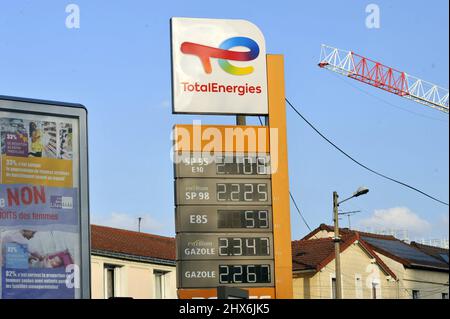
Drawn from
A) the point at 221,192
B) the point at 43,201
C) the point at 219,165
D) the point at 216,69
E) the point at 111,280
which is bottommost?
the point at 111,280

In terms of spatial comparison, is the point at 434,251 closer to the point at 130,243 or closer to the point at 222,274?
the point at 130,243

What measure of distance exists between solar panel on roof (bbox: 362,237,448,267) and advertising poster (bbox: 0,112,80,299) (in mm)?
33874

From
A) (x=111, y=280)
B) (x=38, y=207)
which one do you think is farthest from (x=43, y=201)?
(x=111, y=280)

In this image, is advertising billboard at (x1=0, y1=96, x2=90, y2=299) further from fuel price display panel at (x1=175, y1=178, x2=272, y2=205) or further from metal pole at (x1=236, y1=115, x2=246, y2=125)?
metal pole at (x1=236, y1=115, x2=246, y2=125)

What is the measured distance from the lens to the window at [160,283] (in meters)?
37.2

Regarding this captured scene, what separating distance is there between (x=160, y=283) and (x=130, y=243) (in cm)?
214

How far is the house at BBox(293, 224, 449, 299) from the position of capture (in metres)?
43.1

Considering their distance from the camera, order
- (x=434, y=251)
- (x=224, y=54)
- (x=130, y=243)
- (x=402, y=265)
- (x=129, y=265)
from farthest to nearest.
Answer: (x=434, y=251) → (x=402, y=265) → (x=130, y=243) → (x=129, y=265) → (x=224, y=54)

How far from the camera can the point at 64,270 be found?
15.1 metres

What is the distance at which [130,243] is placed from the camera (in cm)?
3734

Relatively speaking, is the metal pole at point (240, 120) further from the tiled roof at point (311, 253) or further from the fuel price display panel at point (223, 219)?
the tiled roof at point (311, 253)

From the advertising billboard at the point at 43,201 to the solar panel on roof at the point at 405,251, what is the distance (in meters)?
33.8
